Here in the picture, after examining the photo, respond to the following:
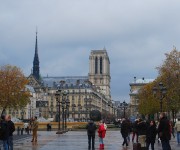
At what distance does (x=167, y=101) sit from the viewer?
79375 mm

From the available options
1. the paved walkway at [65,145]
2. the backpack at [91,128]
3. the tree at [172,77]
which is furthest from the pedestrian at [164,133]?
the tree at [172,77]

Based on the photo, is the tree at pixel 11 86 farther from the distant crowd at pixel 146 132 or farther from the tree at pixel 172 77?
the distant crowd at pixel 146 132

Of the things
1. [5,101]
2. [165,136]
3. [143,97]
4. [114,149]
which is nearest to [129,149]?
[114,149]

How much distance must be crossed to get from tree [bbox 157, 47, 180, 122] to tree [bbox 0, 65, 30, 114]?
27.3m

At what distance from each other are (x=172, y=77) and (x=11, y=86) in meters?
29.7

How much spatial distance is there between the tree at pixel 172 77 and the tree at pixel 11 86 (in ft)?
89.4

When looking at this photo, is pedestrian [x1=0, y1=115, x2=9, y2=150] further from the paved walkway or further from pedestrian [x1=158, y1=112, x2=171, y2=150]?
pedestrian [x1=158, y1=112, x2=171, y2=150]

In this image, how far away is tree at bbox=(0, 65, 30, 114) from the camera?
8781 centimetres

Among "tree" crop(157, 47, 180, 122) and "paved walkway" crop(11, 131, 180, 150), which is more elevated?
"tree" crop(157, 47, 180, 122)

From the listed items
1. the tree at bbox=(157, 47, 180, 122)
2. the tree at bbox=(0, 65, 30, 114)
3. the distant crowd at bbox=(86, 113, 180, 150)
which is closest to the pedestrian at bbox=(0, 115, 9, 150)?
the distant crowd at bbox=(86, 113, 180, 150)

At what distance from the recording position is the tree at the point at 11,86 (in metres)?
87.8

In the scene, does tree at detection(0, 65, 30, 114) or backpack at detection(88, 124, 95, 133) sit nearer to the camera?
backpack at detection(88, 124, 95, 133)

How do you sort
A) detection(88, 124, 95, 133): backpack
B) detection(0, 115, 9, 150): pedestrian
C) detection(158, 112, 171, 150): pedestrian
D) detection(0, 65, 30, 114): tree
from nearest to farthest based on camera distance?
detection(158, 112, 171, 150): pedestrian < detection(0, 115, 9, 150): pedestrian < detection(88, 124, 95, 133): backpack < detection(0, 65, 30, 114): tree

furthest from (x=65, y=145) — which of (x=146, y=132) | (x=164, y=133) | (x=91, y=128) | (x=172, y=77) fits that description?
(x=172, y=77)
